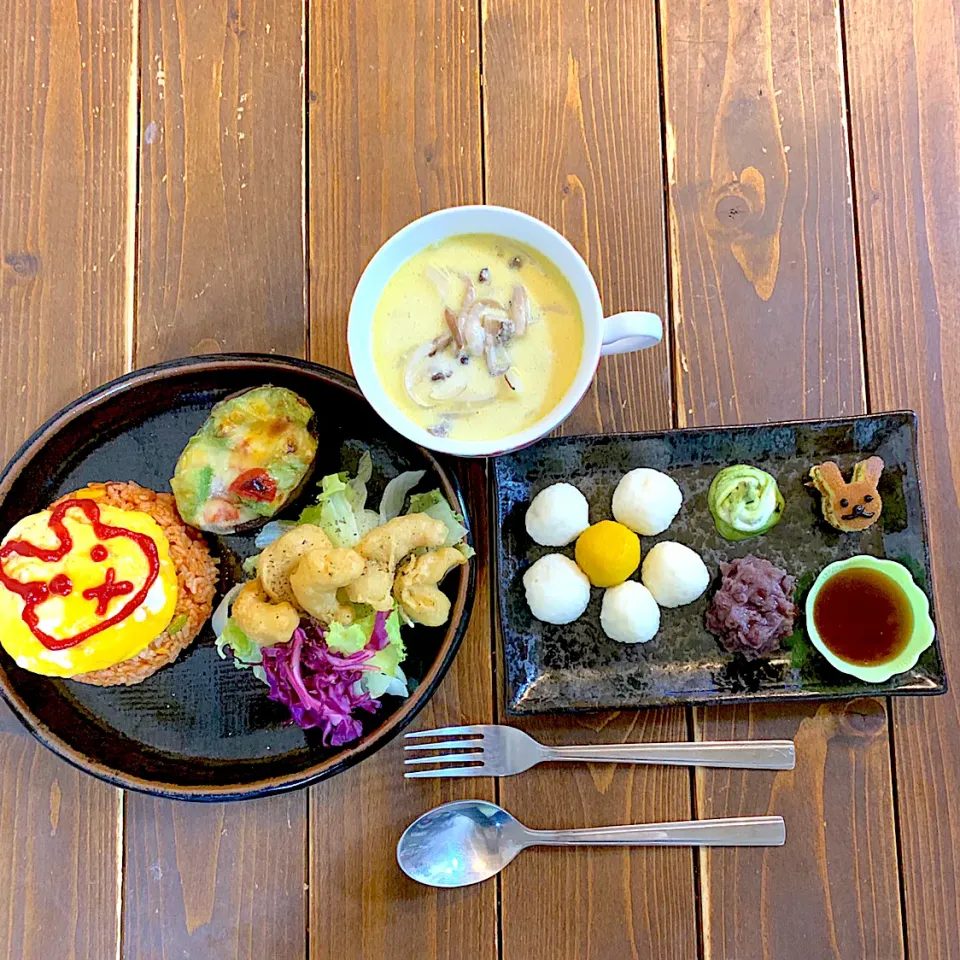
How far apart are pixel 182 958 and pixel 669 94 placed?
147cm

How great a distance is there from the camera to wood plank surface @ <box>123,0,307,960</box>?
1257mm

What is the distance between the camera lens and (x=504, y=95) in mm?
1368

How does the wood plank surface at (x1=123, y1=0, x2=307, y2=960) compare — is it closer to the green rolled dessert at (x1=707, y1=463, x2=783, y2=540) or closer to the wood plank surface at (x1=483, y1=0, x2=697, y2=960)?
the wood plank surface at (x1=483, y1=0, x2=697, y2=960)

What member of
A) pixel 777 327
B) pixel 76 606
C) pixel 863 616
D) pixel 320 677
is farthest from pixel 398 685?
pixel 777 327

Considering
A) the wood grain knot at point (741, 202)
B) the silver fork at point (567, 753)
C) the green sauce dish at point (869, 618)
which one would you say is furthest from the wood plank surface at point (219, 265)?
the green sauce dish at point (869, 618)

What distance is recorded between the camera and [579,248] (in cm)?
134

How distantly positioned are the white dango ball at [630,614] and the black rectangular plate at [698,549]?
2cm

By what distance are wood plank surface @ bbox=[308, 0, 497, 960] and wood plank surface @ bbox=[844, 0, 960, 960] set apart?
60 cm

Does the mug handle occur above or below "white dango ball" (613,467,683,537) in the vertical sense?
above

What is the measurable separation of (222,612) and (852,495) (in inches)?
34.1

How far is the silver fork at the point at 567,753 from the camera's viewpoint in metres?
1.22

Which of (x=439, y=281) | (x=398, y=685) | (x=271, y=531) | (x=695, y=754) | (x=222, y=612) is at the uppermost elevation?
(x=439, y=281)

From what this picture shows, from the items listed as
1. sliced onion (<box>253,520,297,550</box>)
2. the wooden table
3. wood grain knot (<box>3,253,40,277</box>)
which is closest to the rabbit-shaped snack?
the wooden table

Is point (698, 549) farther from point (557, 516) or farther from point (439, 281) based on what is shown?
point (439, 281)
